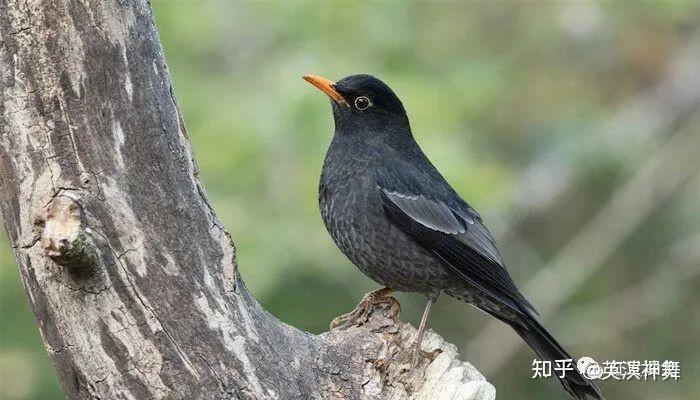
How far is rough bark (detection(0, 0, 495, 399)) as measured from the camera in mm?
4148

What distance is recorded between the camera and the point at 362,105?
21.0ft

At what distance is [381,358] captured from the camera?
5031 mm

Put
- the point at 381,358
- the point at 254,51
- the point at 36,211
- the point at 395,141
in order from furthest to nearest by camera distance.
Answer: the point at 254,51
the point at 395,141
the point at 381,358
the point at 36,211

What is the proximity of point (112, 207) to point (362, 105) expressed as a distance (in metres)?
2.54

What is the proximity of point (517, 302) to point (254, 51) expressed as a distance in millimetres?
4123

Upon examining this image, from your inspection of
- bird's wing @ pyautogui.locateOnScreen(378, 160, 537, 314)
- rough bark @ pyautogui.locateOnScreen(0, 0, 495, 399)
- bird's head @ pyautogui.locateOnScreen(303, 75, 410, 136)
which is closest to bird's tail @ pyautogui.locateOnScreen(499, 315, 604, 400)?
bird's wing @ pyautogui.locateOnScreen(378, 160, 537, 314)

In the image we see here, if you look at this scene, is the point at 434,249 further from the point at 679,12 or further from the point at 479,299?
the point at 679,12

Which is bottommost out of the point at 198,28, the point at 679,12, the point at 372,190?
the point at 372,190

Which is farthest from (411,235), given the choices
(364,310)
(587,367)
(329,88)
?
(587,367)

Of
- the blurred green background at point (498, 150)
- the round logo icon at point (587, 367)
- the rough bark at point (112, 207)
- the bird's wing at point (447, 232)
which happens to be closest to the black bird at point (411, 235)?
the bird's wing at point (447, 232)

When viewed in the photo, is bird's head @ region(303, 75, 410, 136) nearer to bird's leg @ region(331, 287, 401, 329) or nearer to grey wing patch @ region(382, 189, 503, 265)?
grey wing patch @ region(382, 189, 503, 265)

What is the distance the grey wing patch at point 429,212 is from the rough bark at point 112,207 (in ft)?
5.71

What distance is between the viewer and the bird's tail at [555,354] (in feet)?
18.7

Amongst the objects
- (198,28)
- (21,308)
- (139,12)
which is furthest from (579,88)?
(139,12)
